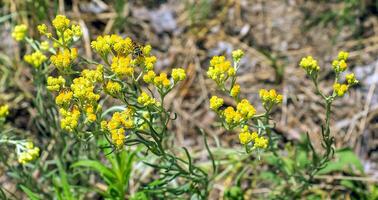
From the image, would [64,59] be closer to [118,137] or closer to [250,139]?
[118,137]

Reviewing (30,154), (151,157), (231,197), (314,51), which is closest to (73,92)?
(30,154)

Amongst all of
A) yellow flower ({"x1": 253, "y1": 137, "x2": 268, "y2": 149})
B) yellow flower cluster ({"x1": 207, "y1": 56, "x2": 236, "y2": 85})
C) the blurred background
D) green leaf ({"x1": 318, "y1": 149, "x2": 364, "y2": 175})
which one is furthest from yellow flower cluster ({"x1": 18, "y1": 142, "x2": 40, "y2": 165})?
green leaf ({"x1": 318, "y1": 149, "x2": 364, "y2": 175})

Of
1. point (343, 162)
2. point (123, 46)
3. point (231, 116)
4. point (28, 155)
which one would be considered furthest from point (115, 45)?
point (343, 162)

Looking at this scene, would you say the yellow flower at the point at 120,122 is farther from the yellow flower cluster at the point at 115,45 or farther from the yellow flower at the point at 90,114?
the yellow flower cluster at the point at 115,45

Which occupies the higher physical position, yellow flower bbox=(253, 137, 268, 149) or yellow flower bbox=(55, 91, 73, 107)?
yellow flower bbox=(55, 91, 73, 107)

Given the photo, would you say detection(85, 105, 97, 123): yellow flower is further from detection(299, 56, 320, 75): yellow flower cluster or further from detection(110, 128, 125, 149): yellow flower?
detection(299, 56, 320, 75): yellow flower cluster

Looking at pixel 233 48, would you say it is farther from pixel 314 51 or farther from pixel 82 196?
pixel 82 196
